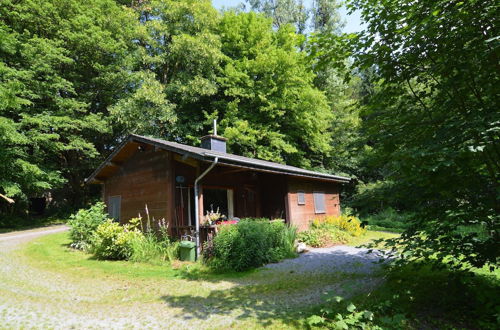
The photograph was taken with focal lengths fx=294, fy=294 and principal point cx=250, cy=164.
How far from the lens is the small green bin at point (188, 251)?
8383mm

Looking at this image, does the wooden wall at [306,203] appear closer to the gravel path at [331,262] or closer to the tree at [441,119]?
the gravel path at [331,262]

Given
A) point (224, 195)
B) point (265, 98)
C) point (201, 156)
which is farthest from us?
point (265, 98)

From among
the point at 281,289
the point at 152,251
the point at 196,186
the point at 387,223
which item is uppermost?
the point at 196,186

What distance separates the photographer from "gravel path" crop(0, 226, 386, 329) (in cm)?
419

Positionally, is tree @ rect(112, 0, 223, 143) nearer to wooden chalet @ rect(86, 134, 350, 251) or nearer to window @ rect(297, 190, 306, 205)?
wooden chalet @ rect(86, 134, 350, 251)

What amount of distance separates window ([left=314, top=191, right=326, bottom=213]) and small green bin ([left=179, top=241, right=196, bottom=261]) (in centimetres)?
722

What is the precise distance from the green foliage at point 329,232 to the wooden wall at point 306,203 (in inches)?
15.8

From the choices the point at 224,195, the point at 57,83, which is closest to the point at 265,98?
the point at 224,195

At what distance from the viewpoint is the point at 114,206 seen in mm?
13016

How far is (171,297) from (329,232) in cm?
830

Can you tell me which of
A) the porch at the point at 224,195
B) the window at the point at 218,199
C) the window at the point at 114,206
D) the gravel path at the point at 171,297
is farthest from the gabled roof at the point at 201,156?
the gravel path at the point at 171,297

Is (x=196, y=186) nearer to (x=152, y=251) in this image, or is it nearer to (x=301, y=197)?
(x=152, y=251)

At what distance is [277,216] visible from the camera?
41.3 ft

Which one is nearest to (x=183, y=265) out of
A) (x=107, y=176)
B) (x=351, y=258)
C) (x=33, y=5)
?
(x=351, y=258)
